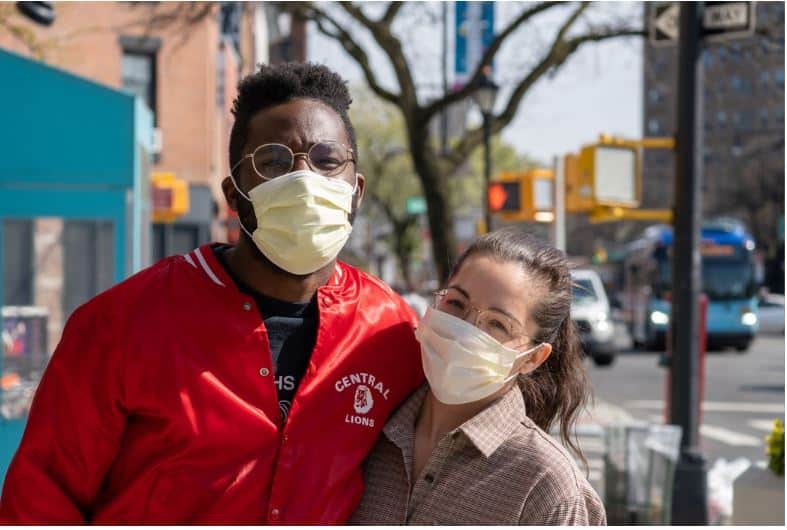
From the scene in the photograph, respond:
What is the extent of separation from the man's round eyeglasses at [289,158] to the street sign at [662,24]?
6.40m

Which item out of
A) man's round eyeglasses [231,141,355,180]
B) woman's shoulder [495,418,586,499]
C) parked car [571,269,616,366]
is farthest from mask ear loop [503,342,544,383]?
parked car [571,269,616,366]

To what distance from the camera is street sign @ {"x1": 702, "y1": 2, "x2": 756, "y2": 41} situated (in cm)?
772

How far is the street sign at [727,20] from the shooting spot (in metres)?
7.72

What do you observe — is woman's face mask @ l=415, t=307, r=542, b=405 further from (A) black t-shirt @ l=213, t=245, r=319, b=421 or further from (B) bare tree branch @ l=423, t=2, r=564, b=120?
(B) bare tree branch @ l=423, t=2, r=564, b=120

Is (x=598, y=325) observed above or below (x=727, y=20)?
below

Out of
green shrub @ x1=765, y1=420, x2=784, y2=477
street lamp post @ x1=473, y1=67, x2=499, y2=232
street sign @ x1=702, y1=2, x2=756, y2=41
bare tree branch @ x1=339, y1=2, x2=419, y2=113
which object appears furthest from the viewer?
street lamp post @ x1=473, y1=67, x2=499, y2=232

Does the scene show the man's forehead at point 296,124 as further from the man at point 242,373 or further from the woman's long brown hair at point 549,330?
the woman's long brown hair at point 549,330

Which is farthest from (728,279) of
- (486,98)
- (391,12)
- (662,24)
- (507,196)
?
(662,24)

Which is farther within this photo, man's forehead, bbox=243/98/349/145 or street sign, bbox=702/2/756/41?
street sign, bbox=702/2/756/41

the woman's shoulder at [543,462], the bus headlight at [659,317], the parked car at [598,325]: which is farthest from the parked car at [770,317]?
the woman's shoulder at [543,462]

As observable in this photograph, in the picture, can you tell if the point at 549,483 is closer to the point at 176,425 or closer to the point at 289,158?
the point at 176,425

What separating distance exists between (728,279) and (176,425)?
97.8 feet

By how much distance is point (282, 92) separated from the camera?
2.61 meters

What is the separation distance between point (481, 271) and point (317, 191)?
0.39 m
